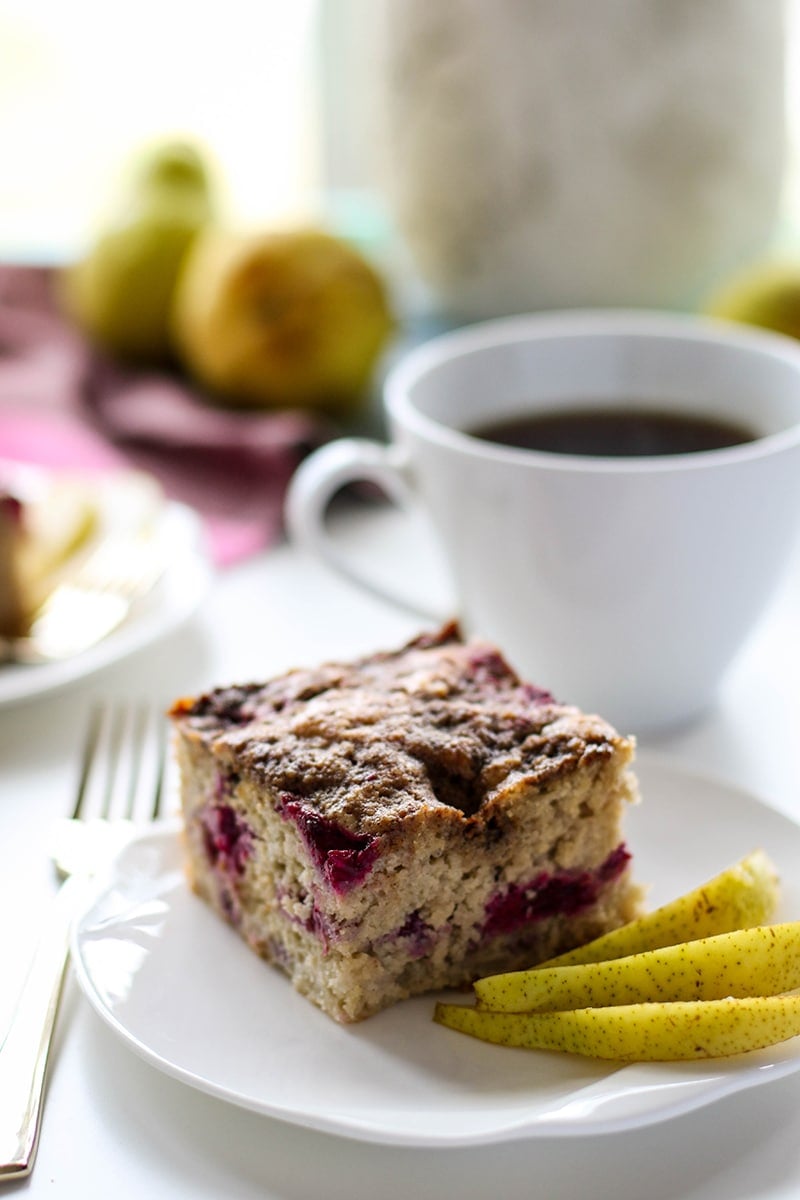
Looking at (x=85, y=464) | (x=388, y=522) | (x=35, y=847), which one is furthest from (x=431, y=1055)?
(x=85, y=464)

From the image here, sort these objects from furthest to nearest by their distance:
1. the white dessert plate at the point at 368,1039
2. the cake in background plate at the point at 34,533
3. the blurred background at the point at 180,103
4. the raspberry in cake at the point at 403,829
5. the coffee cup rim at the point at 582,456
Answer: the blurred background at the point at 180,103
the cake in background plate at the point at 34,533
the coffee cup rim at the point at 582,456
the raspberry in cake at the point at 403,829
the white dessert plate at the point at 368,1039

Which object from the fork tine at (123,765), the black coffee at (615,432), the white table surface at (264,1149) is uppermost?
the black coffee at (615,432)

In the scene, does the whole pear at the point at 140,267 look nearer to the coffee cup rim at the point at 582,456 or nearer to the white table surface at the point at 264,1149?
the coffee cup rim at the point at 582,456

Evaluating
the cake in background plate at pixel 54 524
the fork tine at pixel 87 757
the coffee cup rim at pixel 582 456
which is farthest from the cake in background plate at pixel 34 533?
the coffee cup rim at pixel 582 456

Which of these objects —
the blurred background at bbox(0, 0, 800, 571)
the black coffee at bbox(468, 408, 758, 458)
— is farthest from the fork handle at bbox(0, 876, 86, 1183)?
the blurred background at bbox(0, 0, 800, 571)

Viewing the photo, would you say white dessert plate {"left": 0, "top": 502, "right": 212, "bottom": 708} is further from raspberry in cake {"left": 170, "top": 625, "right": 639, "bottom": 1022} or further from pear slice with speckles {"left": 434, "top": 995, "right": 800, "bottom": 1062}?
pear slice with speckles {"left": 434, "top": 995, "right": 800, "bottom": 1062}

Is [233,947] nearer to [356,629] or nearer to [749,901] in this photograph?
[749,901]
